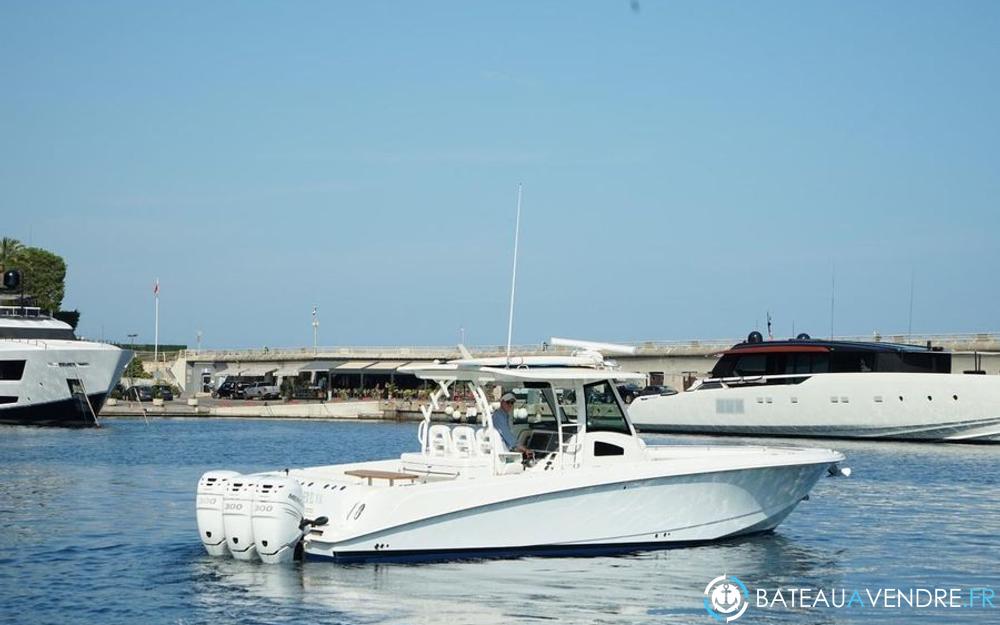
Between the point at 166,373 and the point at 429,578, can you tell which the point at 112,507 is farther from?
the point at 166,373

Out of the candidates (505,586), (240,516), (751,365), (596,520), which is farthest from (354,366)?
(505,586)

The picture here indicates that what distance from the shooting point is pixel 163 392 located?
317 ft

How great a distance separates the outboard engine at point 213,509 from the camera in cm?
1798

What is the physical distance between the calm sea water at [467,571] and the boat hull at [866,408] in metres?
18.1

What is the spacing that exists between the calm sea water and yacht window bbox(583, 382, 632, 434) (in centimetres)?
202

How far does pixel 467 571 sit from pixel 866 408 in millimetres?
36186

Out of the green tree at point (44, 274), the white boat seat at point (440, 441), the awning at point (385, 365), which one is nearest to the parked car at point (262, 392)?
the awning at point (385, 365)

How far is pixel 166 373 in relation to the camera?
388 ft

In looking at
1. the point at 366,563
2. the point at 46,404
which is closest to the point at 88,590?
the point at 366,563

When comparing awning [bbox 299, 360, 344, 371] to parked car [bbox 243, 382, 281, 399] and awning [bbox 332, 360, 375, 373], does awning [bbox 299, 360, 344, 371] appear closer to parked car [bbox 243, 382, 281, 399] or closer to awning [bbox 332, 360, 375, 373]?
awning [bbox 332, 360, 375, 373]

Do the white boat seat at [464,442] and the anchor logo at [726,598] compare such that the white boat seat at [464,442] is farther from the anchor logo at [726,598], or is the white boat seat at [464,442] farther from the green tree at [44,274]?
the green tree at [44,274]

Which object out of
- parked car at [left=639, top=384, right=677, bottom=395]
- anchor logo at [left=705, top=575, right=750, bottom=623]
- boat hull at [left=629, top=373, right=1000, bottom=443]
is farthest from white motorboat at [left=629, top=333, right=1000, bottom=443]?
anchor logo at [left=705, top=575, right=750, bottom=623]

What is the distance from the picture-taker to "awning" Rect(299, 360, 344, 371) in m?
103

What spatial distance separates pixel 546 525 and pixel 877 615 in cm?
471
